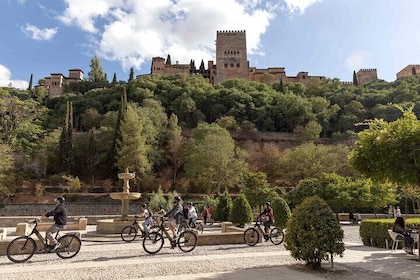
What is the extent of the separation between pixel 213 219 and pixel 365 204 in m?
11.8

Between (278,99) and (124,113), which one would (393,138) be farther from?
(278,99)

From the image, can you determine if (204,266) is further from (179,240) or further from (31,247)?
(31,247)

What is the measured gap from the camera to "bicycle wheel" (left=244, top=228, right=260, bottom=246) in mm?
11672

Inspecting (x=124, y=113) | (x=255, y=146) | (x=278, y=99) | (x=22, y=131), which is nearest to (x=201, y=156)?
(x=124, y=113)

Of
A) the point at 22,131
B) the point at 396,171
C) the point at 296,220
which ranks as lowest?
the point at 296,220

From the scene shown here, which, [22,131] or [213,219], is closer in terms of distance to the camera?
[213,219]

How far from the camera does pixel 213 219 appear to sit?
22219 millimetres

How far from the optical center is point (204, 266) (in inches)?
301

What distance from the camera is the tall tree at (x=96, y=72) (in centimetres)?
8429

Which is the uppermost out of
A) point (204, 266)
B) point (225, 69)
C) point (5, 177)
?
point (225, 69)

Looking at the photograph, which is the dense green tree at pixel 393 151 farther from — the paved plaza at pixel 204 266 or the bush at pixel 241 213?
the bush at pixel 241 213

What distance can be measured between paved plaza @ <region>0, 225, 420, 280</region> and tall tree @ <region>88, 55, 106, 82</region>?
79.8 meters

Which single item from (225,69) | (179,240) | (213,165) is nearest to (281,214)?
(179,240)

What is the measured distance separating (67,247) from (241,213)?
10.4 m
